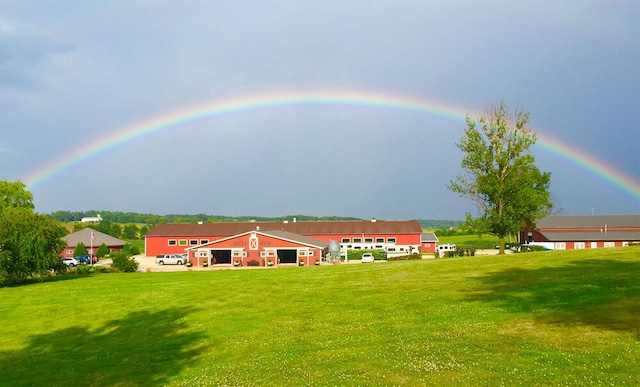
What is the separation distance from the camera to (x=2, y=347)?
26.1 m

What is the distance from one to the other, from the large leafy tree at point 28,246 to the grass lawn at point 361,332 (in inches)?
640

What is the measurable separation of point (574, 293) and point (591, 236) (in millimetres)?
83569

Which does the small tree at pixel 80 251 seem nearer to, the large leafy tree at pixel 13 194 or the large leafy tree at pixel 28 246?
the large leafy tree at pixel 13 194

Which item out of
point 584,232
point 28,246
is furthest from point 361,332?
point 584,232

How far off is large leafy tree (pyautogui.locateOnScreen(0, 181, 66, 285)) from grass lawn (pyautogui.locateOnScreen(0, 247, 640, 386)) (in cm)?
1626

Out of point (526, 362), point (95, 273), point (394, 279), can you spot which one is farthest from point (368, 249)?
point (526, 362)

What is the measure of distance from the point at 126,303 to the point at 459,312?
23.9 m

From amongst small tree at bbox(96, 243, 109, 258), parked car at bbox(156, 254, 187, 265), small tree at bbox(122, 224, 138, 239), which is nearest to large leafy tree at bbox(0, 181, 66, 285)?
parked car at bbox(156, 254, 187, 265)

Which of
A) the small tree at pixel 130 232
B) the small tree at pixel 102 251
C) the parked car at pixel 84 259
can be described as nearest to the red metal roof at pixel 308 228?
the small tree at pixel 102 251

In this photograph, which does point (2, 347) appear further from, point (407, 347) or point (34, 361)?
point (407, 347)

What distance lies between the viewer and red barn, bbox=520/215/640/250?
9350 cm

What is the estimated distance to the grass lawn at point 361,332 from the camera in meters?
14.9

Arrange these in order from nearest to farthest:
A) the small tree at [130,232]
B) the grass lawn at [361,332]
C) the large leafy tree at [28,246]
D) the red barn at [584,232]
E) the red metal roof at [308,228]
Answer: the grass lawn at [361,332] → the large leafy tree at [28,246] → the red barn at [584,232] → the red metal roof at [308,228] → the small tree at [130,232]

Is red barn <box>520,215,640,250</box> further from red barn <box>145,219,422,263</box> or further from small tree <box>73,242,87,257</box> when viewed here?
small tree <box>73,242,87,257</box>
